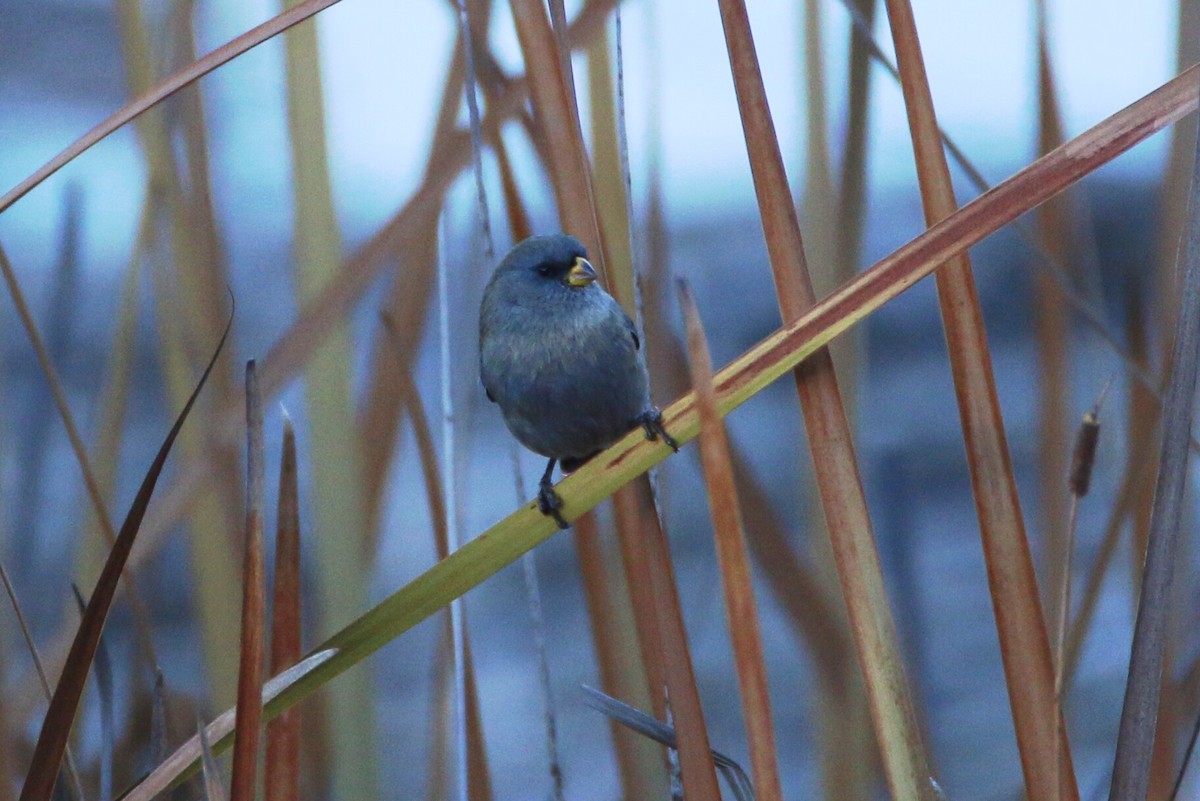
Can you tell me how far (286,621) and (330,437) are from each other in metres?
0.41

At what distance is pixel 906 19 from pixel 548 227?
671 millimetres

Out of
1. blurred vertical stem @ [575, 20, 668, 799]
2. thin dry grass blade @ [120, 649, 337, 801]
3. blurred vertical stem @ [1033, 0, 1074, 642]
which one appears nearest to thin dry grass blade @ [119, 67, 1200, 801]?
thin dry grass blade @ [120, 649, 337, 801]

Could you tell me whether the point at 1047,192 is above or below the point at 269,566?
below

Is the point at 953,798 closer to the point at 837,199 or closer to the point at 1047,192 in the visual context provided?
the point at 837,199

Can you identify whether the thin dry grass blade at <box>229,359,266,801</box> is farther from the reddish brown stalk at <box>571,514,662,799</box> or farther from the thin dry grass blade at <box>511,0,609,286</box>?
the reddish brown stalk at <box>571,514,662,799</box>

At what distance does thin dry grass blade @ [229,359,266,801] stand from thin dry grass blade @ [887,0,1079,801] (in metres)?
0.40

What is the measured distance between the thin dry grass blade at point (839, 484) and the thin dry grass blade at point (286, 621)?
0.29 metres

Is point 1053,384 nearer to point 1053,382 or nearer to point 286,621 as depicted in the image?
point 1053,382

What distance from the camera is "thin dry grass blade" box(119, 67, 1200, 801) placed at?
53cm

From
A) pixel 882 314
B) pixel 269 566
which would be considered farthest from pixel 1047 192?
pixel 882 314

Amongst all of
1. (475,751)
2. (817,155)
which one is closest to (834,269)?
(817,155)

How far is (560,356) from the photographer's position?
0.87m

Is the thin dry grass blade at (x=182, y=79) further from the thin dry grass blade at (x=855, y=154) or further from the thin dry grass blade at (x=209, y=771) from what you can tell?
the thin dry grass blade at (x=855, y=154)

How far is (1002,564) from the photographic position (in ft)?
1.92
